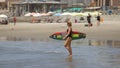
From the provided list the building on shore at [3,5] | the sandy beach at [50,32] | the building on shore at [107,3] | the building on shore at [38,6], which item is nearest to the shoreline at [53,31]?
the sandy beach at [50,32]

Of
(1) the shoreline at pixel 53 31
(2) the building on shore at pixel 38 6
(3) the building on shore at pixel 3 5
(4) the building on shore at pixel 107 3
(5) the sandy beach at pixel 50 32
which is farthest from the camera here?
(3) the building on shore at pixel 3 5

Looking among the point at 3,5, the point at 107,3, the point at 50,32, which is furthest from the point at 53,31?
the point at 3,5

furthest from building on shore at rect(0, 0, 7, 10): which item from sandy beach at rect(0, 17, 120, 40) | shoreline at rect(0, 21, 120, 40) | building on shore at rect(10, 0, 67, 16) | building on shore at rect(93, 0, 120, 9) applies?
shoreline at rect(0, 21, 120, 40)

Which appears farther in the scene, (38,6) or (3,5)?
(3,5)

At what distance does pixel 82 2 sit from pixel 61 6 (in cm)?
830

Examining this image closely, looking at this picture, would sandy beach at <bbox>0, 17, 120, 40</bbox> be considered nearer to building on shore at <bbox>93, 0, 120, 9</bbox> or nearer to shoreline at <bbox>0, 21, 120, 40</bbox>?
shoreline at <bbox>0, 21, 120, 40</bbox>

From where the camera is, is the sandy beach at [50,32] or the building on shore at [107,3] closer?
the sandy beach at [50,32]

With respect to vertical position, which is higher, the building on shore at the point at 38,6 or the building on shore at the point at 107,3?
the building on shore at the point at 107,3

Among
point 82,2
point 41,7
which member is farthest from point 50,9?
point 82,2

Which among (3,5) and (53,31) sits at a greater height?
(53,31)

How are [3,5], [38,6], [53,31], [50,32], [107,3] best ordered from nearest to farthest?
[50,32], [53,31], [107,3], [38,6], [3,5]

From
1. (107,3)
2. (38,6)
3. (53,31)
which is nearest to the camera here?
(53,31)

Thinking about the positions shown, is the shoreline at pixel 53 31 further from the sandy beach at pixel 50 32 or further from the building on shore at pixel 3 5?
the building on shore at pixel 3 5

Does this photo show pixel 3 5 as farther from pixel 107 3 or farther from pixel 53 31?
pixel 53 31
